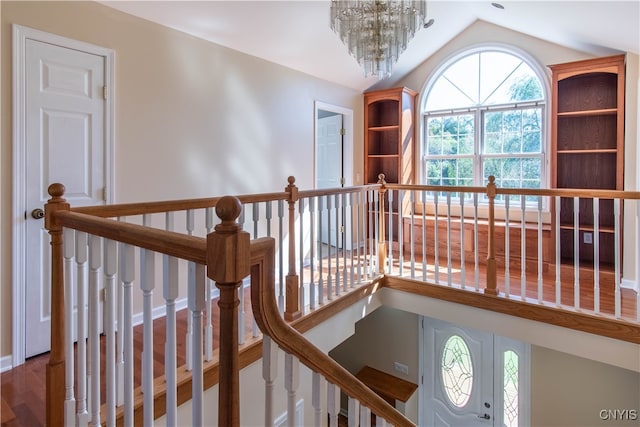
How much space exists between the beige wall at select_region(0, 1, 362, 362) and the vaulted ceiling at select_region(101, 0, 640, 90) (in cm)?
13

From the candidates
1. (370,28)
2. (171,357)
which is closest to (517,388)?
(370,28)

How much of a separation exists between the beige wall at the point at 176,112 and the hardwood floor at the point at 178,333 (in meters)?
0.22

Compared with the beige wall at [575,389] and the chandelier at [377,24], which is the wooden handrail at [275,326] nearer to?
the chandelier at [377,24]

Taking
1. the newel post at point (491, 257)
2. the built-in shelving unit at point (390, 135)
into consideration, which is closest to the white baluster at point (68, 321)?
the newel post at point (491, 257)

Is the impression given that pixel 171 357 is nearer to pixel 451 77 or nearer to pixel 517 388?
pixel 517 388

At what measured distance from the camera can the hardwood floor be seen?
183cm

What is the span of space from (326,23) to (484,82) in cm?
228

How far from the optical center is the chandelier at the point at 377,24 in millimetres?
2584

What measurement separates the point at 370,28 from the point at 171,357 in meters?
2.50

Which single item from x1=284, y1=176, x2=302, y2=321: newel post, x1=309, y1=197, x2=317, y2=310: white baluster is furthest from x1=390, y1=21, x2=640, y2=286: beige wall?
x1=284, y1=176, x2=302, y2=321: newel post

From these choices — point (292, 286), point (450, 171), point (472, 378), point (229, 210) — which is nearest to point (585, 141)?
point (450, 171)

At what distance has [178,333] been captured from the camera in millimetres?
2590

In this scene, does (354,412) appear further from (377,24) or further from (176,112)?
(176,112)

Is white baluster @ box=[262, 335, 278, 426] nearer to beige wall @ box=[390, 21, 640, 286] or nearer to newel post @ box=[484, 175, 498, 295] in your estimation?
newel post @ box=[484, 175, 498, 295]
